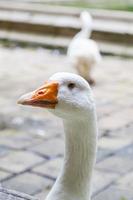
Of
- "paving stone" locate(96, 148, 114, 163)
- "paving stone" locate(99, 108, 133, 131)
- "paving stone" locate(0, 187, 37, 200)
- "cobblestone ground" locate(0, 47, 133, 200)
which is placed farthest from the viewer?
"paving stone" locate(99, 108, 133, 131)

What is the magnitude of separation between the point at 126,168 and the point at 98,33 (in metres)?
4.45

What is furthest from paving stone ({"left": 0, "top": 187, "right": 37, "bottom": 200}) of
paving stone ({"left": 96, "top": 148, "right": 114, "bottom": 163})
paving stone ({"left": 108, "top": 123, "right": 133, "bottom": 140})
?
paving stone ({"left": 108, "top": 123, "right": 133, "bottom": 140})

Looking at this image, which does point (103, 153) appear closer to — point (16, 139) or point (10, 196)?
point (16, 139)

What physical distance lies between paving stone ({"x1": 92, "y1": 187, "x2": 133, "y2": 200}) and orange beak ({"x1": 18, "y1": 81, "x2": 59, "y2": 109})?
149 centimetres

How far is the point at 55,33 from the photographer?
8188mm

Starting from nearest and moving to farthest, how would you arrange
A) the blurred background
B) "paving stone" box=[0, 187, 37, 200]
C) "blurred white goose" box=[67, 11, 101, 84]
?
"paving stone" box=[0, 187, 37, 200] < the blurred background < "blurred white goose" box=[67, 11, 101, 84]

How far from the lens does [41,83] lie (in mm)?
5867

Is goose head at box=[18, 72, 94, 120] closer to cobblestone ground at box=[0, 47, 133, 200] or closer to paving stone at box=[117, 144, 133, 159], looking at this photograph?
cobblestone ground at box=[0, 47, 133, 200]

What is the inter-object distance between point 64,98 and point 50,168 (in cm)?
189

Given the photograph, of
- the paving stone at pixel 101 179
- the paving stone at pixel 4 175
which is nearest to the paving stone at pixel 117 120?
the paving stone at pixel 101 179

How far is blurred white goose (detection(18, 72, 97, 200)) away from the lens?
66.3 inches

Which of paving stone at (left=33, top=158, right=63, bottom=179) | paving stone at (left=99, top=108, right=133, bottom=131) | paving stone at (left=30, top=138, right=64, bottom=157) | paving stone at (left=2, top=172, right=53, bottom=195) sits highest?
paving stone at (left=99, top=108, right=133, bottom=131)

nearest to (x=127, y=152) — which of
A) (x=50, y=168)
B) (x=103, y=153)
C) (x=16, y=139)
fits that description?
(x=103, y=153)

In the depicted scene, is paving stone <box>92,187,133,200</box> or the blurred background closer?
paving stone <box>92,187,133,200</box>
